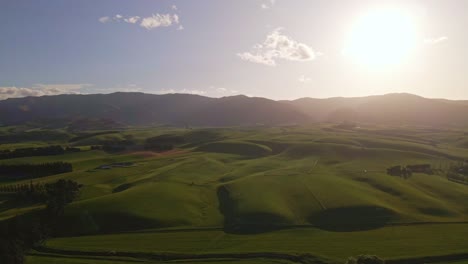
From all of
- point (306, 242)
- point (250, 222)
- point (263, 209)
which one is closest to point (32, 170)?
point (263, 209)

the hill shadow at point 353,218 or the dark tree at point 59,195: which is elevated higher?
the dark tree at point 59,195

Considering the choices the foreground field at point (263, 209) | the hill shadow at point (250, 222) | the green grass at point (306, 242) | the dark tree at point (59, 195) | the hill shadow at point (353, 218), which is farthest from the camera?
the dark tree at point (59, 195)

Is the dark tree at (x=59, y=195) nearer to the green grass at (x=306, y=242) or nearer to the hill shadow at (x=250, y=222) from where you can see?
the green grass at (x=306, y=242)

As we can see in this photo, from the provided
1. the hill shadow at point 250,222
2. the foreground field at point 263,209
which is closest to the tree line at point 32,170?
the foreground field at point 263,209

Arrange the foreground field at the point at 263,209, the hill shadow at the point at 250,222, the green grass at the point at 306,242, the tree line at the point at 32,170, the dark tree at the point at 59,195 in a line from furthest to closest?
the tree line at the point at 32,170 → the dark tree at the point at 59,195 → the hill shadow at the point at 250,222 → the foreground field at the point at 263,209 → the green grass at the point at 306,242

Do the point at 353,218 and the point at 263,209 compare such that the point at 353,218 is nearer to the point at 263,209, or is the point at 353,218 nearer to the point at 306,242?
the point at 306,242

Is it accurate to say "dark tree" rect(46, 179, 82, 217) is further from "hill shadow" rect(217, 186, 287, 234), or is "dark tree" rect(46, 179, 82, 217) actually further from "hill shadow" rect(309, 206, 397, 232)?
"hill shadow" rect(309, 206, 397, 232)
